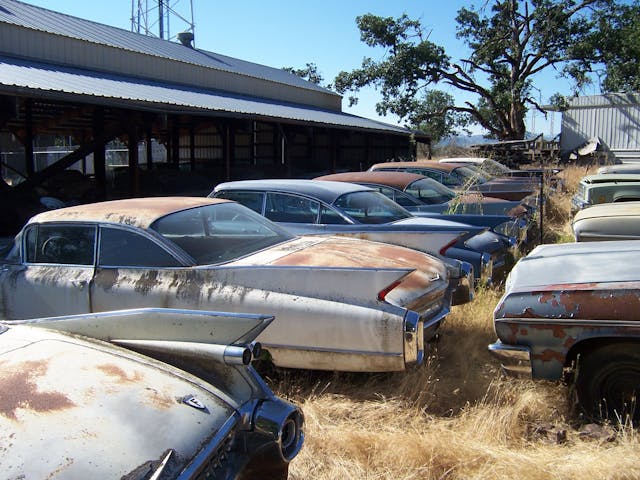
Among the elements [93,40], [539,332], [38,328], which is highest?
[93,40]

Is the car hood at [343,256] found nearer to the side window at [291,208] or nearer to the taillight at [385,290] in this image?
the taillight at [385,290]

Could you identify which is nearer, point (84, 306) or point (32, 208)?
point (84, 306)

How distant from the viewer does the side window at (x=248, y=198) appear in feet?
23.5

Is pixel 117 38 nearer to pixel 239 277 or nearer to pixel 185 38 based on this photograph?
pixel 185 38

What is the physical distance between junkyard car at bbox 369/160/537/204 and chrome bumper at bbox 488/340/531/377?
24.2ft

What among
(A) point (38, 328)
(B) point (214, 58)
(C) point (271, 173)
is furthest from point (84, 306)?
(B) point (214, 58)

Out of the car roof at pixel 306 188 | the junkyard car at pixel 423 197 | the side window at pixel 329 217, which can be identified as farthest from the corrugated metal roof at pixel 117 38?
the side window at pixel 329 217

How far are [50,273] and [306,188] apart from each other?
327 centimetres

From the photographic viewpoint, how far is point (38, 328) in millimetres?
2689

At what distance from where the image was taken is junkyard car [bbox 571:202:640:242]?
6.20 metres

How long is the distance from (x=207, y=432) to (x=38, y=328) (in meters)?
1.09

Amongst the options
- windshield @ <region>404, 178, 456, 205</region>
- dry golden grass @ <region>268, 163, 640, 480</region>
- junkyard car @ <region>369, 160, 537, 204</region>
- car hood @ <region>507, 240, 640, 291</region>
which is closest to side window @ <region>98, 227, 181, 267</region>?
dry golden grass @ <region>268, 163, 640, 480</region>

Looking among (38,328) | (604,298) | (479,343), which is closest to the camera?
(38,328)

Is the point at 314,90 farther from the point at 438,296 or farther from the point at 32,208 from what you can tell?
the point at 438,296
